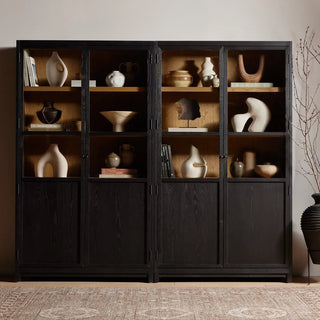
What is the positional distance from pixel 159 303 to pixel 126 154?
1.37 m

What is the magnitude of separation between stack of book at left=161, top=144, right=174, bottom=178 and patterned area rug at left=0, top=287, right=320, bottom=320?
0.91m

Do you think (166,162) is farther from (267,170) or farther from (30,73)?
(30,73)

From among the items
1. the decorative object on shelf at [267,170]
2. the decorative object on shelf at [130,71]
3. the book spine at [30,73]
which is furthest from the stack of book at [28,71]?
the decorative object on shelf at [267,170]

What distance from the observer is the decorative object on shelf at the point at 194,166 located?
499 centimetres

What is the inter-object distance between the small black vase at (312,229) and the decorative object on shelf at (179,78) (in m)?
1.38

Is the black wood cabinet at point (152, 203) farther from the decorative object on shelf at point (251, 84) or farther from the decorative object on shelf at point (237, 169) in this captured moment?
the decorative object on shelf at point (237, 169)

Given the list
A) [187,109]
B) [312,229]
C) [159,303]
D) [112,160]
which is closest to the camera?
[159,303]

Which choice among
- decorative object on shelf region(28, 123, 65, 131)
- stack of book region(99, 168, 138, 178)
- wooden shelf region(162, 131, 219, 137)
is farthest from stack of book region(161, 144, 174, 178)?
decorative object on shelf region(28, 123, 65, 131)

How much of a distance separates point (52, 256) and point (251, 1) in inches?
104

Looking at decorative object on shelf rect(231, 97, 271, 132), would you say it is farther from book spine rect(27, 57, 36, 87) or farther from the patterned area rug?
book spine rect(27, 57, 36, 87)

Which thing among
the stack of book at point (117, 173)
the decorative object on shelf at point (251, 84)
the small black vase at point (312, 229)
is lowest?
the small black vase at point (312, 229)

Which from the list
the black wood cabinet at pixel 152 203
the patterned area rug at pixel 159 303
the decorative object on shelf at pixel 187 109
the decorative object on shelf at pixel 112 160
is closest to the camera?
the patterned area rug at pixel 159 303

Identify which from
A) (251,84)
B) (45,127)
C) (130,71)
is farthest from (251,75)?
(45,127)

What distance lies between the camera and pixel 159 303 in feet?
13.5
